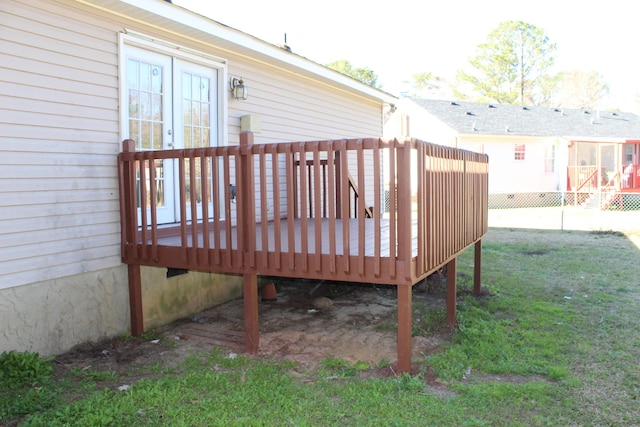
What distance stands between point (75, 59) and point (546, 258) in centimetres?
725

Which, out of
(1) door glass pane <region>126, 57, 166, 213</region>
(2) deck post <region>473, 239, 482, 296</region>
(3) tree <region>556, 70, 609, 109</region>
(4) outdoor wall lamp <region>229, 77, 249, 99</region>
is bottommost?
(2) deck post <region>473, 239, 482, 296</region>

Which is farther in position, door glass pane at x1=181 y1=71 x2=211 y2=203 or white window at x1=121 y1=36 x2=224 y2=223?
door glass pane at x1=181 y1=71 x2=211 y2=203

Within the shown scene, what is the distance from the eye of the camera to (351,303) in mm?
5641

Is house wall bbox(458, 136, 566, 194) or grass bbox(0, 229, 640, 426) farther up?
house wall bbox(458, 136, 566, 194)

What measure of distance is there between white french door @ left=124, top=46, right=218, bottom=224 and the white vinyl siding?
0.26 m

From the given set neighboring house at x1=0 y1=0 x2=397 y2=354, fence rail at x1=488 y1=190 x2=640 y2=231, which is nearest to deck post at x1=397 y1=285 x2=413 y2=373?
neighboring house at x1=0 y1=0 x2=397 y2=354

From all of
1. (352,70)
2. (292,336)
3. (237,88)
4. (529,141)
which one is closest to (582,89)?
(352,70)

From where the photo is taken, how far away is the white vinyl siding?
11.8 ft

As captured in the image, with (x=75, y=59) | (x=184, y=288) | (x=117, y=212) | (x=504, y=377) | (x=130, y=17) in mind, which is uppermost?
(x=130, y=17)

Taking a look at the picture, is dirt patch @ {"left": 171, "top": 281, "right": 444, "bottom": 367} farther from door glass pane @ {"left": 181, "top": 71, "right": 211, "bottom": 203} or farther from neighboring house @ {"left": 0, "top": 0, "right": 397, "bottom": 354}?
door glass pane @ {"left": 181, "top": 71, "right": 211, "bottom": 203}

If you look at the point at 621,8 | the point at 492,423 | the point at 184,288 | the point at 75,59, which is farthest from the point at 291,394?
the point at 621,8

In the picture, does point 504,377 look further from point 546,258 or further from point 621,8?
point 621,8

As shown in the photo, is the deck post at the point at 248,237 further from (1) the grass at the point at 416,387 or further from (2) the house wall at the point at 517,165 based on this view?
(2) the house wall at the point at 517,165

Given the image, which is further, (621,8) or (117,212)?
(621,8)
